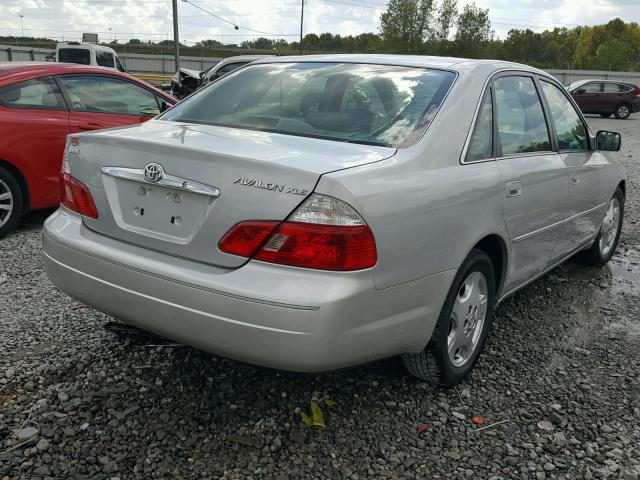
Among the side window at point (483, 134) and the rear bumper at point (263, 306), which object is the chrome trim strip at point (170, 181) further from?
the side window at point (483, 134)

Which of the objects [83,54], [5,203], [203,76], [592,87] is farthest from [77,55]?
[592,87]

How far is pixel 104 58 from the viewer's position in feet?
75.8

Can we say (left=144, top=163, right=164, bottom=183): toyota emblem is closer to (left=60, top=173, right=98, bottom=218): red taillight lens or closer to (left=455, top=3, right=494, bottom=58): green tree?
(left=60, top=173, right=98, bottom=218): red taillight lens

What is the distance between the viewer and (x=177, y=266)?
248cm

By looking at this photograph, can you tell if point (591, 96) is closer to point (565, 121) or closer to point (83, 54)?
point (83, 54)

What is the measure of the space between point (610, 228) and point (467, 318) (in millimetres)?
2985

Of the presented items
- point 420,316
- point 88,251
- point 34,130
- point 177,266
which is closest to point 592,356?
point 420,316

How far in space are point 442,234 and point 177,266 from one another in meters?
1.11

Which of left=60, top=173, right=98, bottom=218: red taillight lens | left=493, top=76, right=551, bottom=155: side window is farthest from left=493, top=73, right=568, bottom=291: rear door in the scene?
left=60, top=173, right=98, bottom=218: red taillight lens

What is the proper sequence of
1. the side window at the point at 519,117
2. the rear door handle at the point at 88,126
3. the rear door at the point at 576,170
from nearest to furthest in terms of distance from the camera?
the side window at the point at 519,117
the rear door at the point at 576,170
the rear door handle at the point at 88,126

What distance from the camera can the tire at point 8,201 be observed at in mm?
5512

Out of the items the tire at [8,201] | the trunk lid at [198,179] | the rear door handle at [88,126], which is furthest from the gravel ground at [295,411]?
the rear door handle at [88,126]

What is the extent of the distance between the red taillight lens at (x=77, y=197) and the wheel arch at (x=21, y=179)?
113 inches

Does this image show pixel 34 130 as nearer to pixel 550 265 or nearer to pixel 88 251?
pixel 88 251
